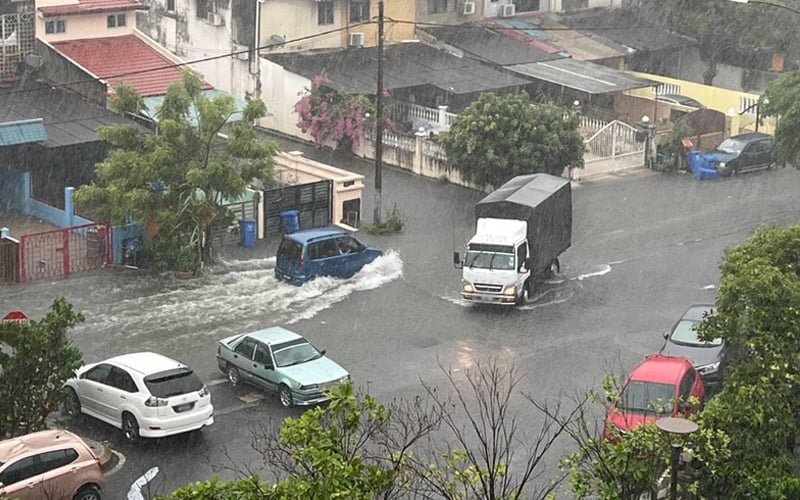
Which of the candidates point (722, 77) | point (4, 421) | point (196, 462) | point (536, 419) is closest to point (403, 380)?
point (536, 419)

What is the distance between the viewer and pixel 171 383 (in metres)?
21.5

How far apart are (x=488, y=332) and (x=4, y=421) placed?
36.1ft

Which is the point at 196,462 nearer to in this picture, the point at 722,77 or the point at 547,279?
the point at 547,279

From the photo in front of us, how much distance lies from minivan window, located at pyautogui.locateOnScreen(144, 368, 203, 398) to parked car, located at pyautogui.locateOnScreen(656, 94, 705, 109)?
99.7 feet

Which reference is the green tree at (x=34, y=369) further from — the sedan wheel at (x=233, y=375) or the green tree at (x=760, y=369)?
the green tree at (x=760, y=369)

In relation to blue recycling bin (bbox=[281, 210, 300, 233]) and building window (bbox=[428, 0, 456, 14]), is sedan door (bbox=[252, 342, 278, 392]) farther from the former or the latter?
building window (bbox=[428, 0, 456, 14])

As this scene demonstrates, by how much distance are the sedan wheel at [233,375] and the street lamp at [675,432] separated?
11181 mm

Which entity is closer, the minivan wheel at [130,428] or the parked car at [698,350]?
the minivan wheel at [130,428]

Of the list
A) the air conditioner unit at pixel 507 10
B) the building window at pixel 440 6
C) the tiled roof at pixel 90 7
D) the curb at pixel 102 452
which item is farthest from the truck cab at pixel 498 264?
the air conditioner unit at pixel 507 10

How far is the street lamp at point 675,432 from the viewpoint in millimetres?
14055

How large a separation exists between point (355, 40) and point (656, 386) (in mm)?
27022

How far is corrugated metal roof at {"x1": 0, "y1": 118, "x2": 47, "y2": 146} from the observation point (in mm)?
33562

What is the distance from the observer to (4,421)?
19.9 m

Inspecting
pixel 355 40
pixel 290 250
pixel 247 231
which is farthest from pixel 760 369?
pixel 355 40
